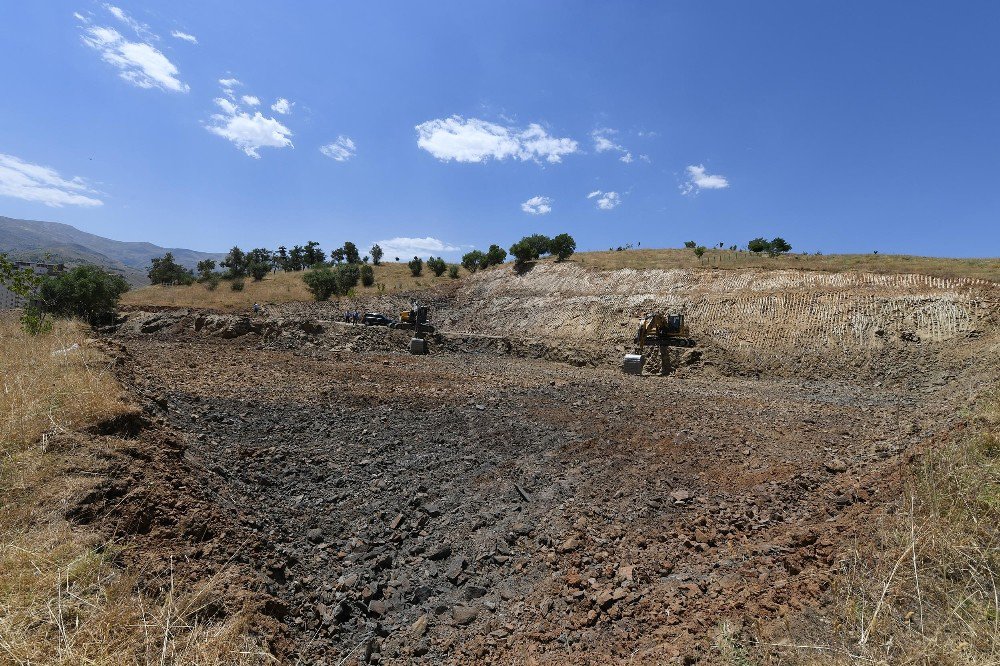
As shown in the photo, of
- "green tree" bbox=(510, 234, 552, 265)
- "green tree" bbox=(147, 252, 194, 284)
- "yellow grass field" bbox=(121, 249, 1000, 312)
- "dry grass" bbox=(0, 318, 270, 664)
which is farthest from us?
"green tree" bbox=(147, 252, 194, 284)

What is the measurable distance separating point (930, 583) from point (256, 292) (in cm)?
5338

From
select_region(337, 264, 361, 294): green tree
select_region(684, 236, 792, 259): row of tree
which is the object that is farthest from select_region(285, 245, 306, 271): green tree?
select_region(684, 236, 792, 259): row of tree

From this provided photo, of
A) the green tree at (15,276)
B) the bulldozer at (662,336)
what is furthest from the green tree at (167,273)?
the green tree at (15,276)

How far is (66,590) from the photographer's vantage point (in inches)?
105

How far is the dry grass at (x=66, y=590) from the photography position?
2422 mm

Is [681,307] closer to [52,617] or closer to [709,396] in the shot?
[709,396]

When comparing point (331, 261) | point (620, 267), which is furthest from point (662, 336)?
point (331, 261)

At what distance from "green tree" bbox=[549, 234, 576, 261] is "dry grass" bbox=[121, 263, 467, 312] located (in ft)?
37.1

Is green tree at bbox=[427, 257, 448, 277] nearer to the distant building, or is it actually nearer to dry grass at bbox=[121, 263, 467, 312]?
dry grass at bbox=[121, 263, 467, 312]

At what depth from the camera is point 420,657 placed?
12.3ft

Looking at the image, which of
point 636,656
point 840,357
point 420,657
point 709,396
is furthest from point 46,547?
point 840,357

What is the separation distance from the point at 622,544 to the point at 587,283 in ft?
96.9

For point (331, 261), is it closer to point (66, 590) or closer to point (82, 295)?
point (82, 295)

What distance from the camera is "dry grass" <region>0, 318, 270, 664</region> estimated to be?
2422mm
